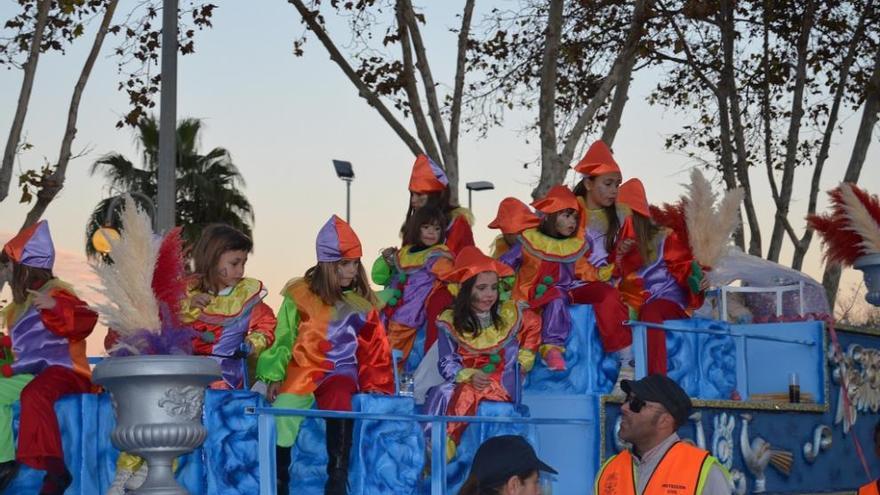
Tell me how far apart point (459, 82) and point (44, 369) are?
8.49 meters

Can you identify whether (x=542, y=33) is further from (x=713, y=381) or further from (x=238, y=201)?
(x=238, y=201)

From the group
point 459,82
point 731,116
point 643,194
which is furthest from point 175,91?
point 731,116

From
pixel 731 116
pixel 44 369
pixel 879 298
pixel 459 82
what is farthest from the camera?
pixel 731 116

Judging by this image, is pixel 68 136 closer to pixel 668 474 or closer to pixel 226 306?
pixel 226 306

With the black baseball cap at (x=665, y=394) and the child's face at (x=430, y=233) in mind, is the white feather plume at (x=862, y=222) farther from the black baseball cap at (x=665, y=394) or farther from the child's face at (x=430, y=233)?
the black baseball cap at (x=665, y=394)

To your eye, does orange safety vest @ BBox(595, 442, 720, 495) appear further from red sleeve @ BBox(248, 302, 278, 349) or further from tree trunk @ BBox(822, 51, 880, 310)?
tree trunk @ BBox(822, 51, 880, 310)

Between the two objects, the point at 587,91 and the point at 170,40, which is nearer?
the point at 170,40

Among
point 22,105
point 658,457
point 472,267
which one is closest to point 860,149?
point 22,105

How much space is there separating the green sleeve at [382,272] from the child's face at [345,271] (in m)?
1.97

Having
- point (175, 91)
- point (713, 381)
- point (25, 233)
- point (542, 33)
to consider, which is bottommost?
point (713, 381)

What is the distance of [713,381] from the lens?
1130 centimetres

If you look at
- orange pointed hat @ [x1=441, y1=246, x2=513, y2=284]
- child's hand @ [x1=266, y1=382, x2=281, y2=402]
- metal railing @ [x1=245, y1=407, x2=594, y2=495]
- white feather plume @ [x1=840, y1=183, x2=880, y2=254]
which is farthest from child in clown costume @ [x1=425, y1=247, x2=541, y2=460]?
white feather plume @ [x1=840, y1=183, x2=880, y2=254]

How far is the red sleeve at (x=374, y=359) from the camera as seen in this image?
9.41m

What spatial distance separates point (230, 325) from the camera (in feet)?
30.8
